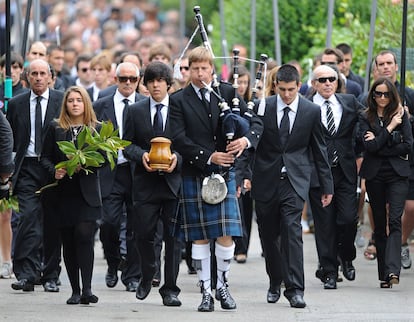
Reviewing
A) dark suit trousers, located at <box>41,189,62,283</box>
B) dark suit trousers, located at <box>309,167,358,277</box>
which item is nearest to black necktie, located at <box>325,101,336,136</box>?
dark suit trousers, located at <box>309,167,358,277</box>

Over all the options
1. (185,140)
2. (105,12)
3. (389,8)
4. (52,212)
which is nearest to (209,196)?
(185,140)

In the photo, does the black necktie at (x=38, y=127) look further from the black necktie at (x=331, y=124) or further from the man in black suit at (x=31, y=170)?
the black necktie at (x=331, y=124)

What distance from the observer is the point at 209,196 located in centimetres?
1300

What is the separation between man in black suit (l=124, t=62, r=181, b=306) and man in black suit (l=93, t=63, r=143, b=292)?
1.22 meters

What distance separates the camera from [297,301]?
43.9ft

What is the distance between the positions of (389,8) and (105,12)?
2086 centimetres

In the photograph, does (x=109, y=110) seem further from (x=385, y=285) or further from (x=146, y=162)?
(x=385, y=285)

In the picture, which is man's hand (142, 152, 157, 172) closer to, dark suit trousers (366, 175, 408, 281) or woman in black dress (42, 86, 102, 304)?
woman in black dress (42, 86, 102, 304)

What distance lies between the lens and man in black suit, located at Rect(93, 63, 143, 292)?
15.0 m

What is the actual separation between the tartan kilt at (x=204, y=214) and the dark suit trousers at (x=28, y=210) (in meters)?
2.10

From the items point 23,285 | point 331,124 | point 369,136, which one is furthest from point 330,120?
point 23,285

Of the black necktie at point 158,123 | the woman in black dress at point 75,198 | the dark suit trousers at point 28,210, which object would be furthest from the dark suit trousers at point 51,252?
the black necktie at point 158,123

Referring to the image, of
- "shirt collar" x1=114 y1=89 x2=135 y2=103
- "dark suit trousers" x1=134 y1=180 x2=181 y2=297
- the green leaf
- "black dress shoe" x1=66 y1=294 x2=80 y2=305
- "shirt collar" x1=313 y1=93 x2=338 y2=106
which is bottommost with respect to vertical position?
"black dress shoe" x1=66 y1=294 x2=80 y2=305

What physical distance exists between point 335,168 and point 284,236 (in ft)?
5.42
